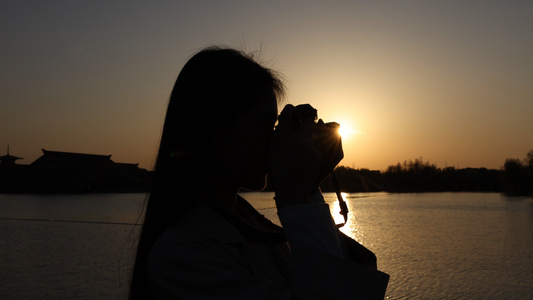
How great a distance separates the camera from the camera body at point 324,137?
1150 mm

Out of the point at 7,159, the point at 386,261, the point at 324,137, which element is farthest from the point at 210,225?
the point at 7,159

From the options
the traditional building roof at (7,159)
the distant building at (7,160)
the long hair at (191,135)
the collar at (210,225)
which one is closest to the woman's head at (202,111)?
the long hair at (191,135)

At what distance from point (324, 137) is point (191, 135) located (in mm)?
351

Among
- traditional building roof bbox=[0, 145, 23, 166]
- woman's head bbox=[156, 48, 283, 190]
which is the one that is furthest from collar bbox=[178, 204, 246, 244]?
traditional building roof bbox=[0, 145, 23, 166]

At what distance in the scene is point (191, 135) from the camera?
4.03 ft

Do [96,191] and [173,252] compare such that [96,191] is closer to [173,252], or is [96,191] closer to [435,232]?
[435,232]

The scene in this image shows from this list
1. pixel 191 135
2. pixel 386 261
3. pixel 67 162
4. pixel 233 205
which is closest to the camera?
pixel 191 135

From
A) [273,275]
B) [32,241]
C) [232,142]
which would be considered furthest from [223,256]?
[32,241]

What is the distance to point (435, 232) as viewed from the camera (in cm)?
1432

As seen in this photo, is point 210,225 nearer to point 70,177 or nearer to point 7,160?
point 70,177

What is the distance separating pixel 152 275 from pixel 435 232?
47.7 ft

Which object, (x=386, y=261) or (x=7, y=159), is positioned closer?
(x=386, y=261)

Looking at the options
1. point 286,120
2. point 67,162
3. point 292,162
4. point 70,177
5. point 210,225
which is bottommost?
point 210,225

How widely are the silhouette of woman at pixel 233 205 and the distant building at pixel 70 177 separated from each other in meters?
58.7
